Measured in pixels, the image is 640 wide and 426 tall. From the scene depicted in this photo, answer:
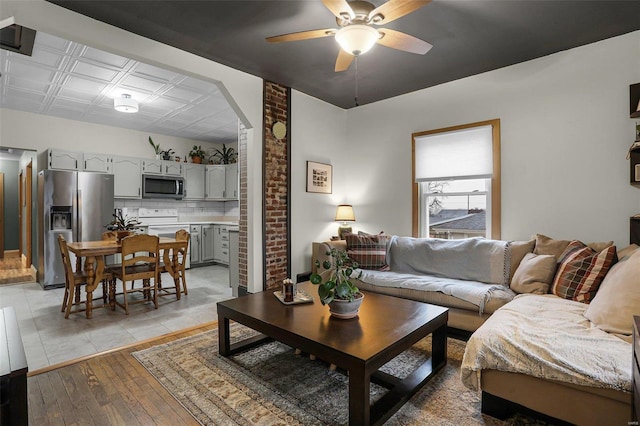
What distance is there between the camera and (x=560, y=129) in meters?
3.15

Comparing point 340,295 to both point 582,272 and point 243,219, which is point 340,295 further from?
point 243,219

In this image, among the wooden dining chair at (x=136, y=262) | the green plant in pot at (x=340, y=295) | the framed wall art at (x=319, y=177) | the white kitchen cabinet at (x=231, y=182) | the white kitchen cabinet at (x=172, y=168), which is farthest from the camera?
the white kitchen cabinet at (x=231, y=182)

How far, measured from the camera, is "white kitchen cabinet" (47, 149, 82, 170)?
4812 millimetres

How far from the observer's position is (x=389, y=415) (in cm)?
172

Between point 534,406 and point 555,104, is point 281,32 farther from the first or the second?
point 534,406

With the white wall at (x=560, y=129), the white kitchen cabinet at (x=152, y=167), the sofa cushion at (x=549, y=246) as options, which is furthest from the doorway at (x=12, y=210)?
the sofa cushion at (x=549, y=246)

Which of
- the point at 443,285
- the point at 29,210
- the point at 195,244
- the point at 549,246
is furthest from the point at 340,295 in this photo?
the point at 29,210

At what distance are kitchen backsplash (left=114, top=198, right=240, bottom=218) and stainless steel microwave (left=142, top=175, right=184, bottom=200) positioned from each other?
0.31 meters

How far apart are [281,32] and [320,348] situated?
2.53 metres

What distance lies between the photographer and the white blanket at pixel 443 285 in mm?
2694

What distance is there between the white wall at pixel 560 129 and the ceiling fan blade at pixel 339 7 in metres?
2.29

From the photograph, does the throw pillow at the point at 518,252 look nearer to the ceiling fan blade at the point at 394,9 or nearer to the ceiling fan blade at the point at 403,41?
the ceiling fan blade at the point at 403,41

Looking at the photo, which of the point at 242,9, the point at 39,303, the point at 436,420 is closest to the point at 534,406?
the point at 436,420

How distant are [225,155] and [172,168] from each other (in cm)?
109
